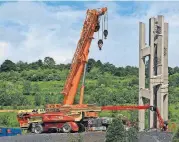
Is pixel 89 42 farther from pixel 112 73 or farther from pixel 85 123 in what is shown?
pixel 112 73

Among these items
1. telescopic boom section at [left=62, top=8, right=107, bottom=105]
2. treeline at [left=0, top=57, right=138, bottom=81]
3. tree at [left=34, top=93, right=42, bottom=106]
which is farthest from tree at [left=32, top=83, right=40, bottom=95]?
telescopic boom section at [left=62, top=8, right=107, bottom=105]

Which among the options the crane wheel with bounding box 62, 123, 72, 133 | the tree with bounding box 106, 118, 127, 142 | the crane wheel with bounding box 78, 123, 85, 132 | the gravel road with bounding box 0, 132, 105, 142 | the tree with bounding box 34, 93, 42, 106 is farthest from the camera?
the tree with bounding box 34, 93, 42, 106

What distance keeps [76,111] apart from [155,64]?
543 cm

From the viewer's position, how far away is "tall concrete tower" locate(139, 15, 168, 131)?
31.9m

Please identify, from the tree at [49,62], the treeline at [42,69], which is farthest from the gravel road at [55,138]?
the tree at [49,62]

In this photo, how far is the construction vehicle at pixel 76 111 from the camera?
31016mm

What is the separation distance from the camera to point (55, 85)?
68500 mm

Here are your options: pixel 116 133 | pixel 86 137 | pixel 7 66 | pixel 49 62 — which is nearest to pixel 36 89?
pixel 7 66

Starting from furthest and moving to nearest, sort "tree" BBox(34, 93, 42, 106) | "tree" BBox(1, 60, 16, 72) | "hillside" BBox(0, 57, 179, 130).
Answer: "tree" BBox(1, 60, 16, 72) < "hillside" BBox(0, 57, 179, 130) < "tree" BBox(34, 93, 42, 106)

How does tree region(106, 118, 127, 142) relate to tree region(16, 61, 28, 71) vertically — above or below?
below

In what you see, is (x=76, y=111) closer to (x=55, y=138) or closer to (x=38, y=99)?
(x=55, y=138)

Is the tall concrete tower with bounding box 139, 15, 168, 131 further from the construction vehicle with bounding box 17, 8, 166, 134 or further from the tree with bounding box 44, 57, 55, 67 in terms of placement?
the tree with bounding box 44, 57, 55, 67

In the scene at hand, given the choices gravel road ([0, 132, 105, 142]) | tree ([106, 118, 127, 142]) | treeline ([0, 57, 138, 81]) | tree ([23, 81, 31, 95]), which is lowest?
gravel road ([0, 132, 105, 142])

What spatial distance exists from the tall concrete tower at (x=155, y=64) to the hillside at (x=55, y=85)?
12.5m
